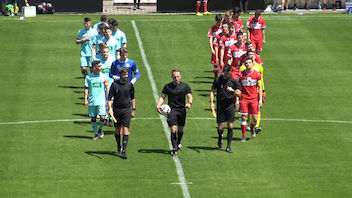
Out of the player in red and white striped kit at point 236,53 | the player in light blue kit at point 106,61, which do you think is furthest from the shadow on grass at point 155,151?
the player in red and white striped kit at point 236,53

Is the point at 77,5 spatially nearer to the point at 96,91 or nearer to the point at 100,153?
the point at 96,91

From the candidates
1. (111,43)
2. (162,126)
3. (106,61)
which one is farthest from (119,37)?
(162,126)

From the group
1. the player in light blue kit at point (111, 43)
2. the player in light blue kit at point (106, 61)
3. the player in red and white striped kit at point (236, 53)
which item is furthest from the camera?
the player in light blue kit at point (111, 43)

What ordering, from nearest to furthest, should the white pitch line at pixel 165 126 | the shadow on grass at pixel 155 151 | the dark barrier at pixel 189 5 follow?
the white pitch line at pixel 165 126 → the shadow on grass at pixel 155 151 → the dark barrier at pixel 189 5

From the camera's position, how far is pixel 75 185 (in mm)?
20141

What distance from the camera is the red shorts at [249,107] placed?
2419 cm

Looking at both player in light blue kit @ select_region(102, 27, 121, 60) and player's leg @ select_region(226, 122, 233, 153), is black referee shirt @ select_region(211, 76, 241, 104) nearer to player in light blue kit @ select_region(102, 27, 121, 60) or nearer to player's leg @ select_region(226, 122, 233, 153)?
player's leg @ select_region(226, 122, 233, 153)

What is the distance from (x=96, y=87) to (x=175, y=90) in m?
2.79

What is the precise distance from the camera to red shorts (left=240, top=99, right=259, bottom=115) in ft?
79.4

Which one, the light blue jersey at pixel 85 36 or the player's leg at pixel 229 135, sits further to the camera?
the light blue jersey at pixel 85 36

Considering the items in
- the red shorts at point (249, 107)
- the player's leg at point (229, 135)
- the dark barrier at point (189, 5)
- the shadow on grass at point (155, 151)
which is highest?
the dark barrier at point (189, 5)

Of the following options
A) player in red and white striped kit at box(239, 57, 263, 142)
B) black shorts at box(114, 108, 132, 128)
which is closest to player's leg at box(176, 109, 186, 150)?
black shorts at box(114, 108, 132, 128)

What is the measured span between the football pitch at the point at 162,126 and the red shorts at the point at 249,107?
0.81 metres

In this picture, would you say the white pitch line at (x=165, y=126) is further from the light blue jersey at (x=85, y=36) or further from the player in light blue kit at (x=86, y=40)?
the light blue jersey at (x=85, y=36)
